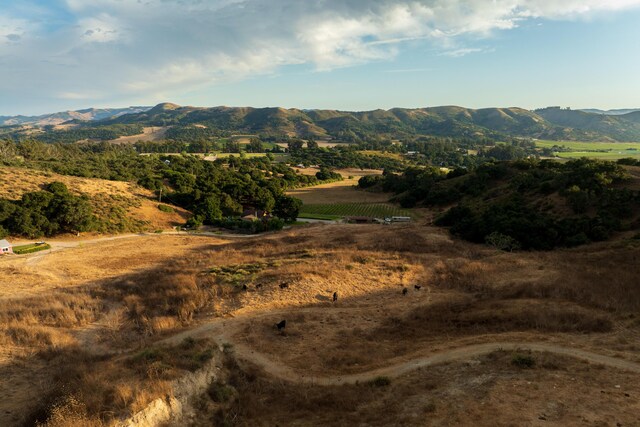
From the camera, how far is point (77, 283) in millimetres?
36406

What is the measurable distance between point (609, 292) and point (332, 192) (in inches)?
3836

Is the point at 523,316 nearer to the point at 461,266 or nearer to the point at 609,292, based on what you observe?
→ the point at 609,292

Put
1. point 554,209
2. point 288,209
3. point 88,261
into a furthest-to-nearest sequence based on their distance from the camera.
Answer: point 288,209
point 554,209
point 88,261

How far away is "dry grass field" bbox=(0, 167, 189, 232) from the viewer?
220ft

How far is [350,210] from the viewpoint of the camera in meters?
92.4

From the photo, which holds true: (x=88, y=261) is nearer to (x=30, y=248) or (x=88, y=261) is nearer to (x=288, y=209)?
(x=30, y=248)

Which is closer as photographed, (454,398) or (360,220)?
(454,398)

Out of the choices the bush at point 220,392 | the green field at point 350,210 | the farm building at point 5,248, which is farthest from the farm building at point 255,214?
the bush at point 220,392

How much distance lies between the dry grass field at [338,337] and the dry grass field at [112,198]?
28179 millimetres

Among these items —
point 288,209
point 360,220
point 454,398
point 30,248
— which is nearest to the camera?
point 454,398

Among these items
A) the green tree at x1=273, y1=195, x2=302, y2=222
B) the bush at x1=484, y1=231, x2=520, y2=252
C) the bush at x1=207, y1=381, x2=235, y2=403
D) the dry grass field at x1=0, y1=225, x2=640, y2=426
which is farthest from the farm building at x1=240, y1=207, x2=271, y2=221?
the bush at x1=207, y1=381, x2=235, y2=403

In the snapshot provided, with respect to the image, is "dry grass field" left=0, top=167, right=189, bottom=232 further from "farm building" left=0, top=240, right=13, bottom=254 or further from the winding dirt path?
the winding dirt path

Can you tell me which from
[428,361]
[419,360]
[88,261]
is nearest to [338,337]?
[419,360]

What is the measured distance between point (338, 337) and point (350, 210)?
7112 cm
